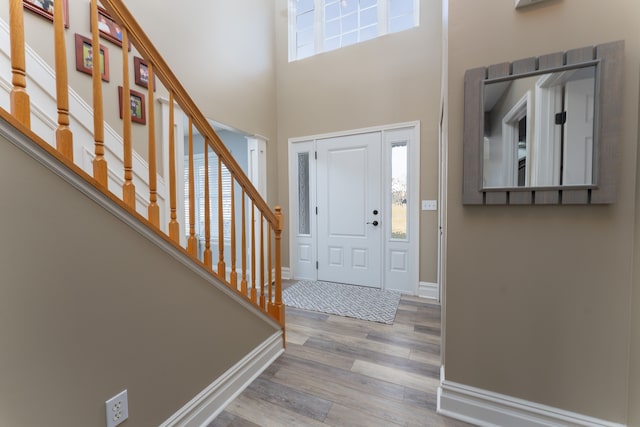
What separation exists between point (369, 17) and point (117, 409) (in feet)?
14.3

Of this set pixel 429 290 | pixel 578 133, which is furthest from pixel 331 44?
pixel 429 290

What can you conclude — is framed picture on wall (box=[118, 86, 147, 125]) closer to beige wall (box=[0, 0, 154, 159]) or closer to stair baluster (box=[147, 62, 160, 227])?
beige wall (box=[0, 0, 154, 159])

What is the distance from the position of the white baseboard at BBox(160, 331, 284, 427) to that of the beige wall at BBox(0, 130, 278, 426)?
0.19 feet

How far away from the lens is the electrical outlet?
1.01 meters

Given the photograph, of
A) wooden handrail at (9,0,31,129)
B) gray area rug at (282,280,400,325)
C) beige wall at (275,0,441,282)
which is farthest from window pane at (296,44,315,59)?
wooden handrail at (9,0,31,129)

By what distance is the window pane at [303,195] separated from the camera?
3.88 meters

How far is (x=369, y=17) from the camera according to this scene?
3500 millimetres

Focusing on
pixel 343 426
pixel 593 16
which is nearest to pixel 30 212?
pixel 343 426

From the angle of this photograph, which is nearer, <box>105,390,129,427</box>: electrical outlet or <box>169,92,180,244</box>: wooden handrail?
<box>105,390,129,427</box>: electrical outlet

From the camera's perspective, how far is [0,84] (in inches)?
57.8

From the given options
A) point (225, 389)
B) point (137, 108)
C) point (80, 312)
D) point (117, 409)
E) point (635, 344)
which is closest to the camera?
point (80, 312)

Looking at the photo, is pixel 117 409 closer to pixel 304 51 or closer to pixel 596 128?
pixel 596 128

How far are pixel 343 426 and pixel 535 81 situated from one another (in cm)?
195

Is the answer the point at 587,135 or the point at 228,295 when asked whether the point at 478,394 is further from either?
the point at 228,295
